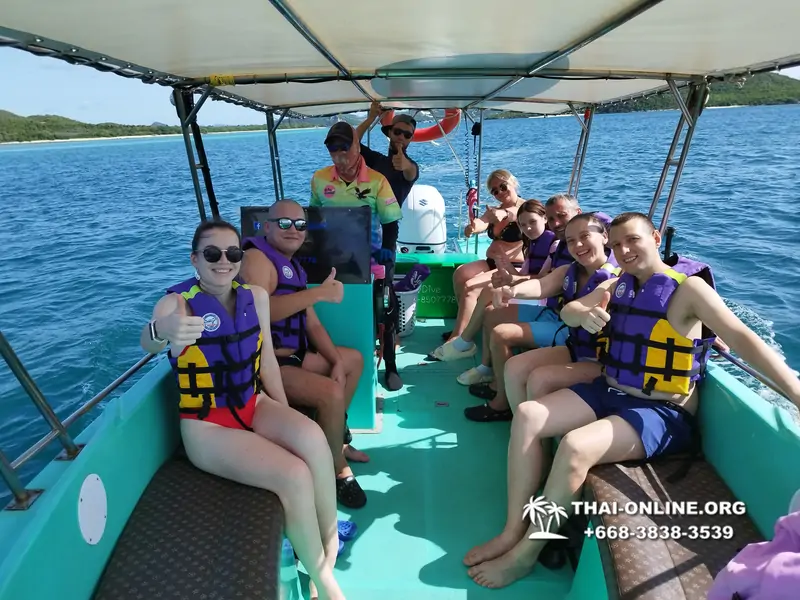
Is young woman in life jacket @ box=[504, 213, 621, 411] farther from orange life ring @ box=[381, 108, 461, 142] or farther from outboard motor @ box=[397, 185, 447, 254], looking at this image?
orange life ring @ box=[381, 108, 461, 142]

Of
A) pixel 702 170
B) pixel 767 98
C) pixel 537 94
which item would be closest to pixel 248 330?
pixel 537 94

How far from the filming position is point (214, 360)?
2.02 meters

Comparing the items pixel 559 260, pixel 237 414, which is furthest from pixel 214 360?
pixel 559 260

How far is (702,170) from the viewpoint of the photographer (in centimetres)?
1714

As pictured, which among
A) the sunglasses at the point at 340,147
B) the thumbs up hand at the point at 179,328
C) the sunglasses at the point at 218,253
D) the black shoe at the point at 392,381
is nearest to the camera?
the thumbs up hand at the point at 179,328

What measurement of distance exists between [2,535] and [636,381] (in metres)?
2.11

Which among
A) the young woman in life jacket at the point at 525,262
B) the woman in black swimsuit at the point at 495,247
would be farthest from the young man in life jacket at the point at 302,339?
the woman in black swimsuit at the point at 495,247

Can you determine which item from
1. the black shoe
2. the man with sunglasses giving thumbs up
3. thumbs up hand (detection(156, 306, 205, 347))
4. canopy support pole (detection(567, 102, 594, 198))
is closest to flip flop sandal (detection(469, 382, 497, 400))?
the black shoe

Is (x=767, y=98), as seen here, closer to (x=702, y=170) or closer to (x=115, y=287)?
(x=702, y=170)

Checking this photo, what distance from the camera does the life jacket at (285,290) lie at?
2.63 meters

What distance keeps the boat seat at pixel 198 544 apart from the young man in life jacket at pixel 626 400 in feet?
2.96

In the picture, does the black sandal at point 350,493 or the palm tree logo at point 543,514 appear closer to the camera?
the palm tree logo at point 543,514

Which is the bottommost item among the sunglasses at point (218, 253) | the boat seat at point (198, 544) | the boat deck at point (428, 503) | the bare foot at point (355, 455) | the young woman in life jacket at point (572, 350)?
the boat deck at point (428, 503)

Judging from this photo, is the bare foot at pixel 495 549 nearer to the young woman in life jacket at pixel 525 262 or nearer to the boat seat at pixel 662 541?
the boat seat at pixel 662 541
